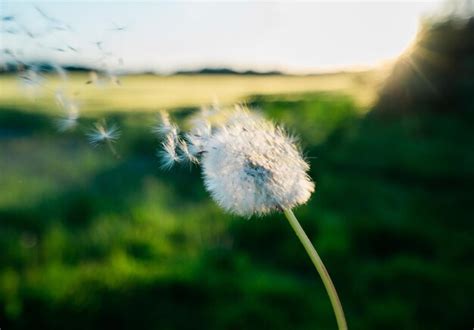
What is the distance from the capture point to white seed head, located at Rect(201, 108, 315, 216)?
1041 millimetres

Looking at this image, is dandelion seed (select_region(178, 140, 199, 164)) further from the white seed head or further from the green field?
the green field

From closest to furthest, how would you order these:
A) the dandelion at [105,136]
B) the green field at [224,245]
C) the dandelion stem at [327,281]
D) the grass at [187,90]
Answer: the dandelion stem at [327,281] < the dandelion at [105,136] < the green field at [224,245] < the grass at [187,90]

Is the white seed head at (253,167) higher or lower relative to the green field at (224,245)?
lower

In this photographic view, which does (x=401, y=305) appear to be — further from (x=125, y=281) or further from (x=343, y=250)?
(x=125, y=281)

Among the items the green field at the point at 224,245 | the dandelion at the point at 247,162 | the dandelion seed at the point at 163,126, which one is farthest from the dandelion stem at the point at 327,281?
the green field at the point at 224,245

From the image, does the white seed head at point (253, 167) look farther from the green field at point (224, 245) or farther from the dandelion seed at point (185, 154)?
the green field at point (224, 245)

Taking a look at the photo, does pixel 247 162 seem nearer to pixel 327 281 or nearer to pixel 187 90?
pixel 327 281

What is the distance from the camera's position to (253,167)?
1103mm

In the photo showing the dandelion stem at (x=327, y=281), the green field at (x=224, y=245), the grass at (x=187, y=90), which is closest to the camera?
the dandelion stem at (x=327, y=281)

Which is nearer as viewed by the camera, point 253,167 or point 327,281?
point 327,281

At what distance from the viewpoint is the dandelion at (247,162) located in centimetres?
104

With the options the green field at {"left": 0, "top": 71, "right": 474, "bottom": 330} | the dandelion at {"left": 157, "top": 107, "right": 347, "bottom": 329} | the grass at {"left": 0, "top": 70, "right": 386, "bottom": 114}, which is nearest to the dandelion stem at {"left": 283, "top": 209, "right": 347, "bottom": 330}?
the dandelion at {"left": 157, "top": 107, "right": 347, "bottom": 329}

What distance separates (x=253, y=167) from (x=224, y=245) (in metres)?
3.25

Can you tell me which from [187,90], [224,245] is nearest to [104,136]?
[224,245]
